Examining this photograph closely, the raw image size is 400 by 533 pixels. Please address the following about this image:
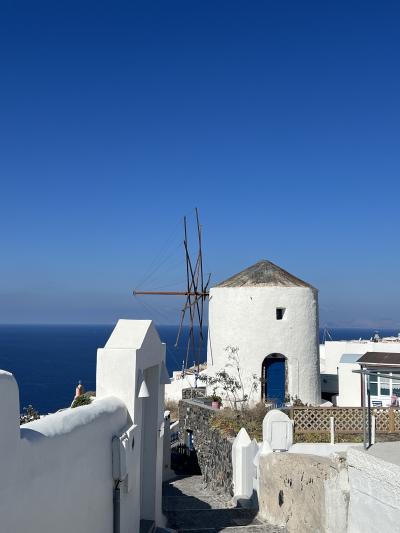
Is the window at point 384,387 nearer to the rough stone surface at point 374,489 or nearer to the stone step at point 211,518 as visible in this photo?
the stone step at point 211,518

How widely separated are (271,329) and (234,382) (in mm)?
2491

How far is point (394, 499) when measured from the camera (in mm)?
6188

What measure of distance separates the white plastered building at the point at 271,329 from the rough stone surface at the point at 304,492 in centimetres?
914

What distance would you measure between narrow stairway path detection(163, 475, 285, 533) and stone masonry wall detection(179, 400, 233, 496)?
Result: 1.54ft

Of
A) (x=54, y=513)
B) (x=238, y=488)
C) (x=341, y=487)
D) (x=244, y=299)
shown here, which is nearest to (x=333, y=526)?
(x=341, y=487)

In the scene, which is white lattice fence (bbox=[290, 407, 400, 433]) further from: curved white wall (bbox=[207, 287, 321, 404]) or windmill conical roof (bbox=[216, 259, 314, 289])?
windmill conical roof (bbox=[216, 259, 314, 289])

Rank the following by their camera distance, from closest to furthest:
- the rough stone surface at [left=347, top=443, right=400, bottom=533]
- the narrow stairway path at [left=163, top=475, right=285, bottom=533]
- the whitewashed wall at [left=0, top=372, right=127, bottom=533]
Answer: the whitewashed wall at [left=0, top=372, right=127, bottom=533] < the rough stone surface at [left=347, top=443, right=400, bottom=533] < the narrow stairway path at [left=163, top=475, right=285, bottom=533]

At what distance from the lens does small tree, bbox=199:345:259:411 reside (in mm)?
22672

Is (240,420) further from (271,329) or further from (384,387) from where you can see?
(384,387)

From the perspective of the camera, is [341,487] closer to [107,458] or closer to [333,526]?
[333,526]

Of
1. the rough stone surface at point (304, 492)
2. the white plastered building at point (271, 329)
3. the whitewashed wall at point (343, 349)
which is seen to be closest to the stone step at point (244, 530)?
the rough stone surface at point (304, 492)

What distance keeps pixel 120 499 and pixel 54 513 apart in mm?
2624

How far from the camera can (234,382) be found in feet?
74.7

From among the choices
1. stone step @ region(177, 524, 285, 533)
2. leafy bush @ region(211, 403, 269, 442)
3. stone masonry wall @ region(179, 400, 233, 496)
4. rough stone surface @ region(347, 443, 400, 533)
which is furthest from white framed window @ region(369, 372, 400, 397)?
rough stone surface @ region(347, 443, 400, 533)
